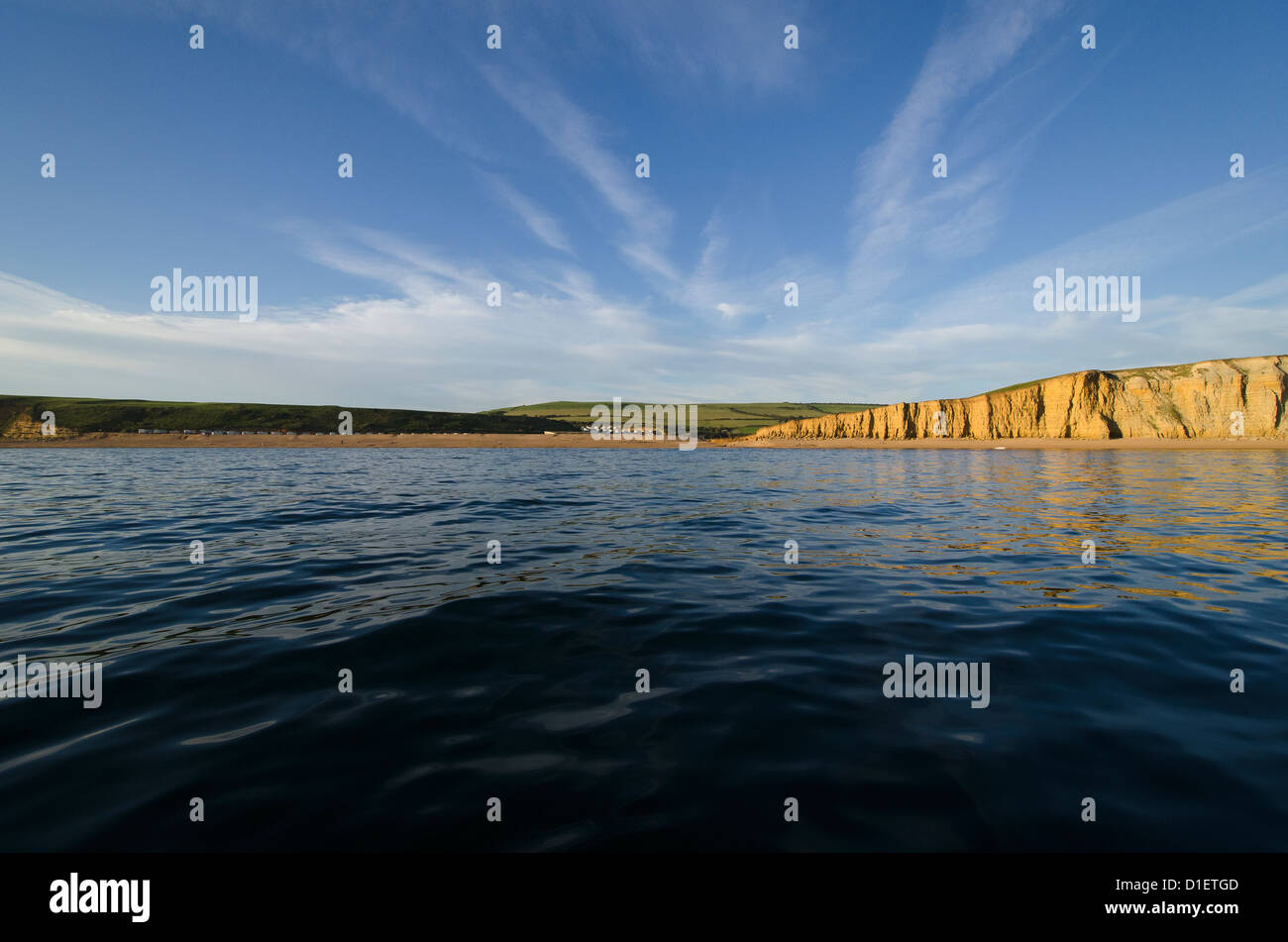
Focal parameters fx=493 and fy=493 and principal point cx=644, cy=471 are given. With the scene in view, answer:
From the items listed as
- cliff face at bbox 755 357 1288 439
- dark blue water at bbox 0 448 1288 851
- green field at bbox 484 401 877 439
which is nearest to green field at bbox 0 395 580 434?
green field at bbox 484 401 877 439

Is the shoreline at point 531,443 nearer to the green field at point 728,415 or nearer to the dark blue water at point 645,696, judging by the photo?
the green field at point 728,415

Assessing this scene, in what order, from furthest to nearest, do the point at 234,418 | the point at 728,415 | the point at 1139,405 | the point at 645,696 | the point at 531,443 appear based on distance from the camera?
the point at 728,415, the point at 234,418, the point at 531,443, the point at 1139,405, the point at 645,696

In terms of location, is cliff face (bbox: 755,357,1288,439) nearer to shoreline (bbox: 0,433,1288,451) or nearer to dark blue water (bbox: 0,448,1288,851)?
shoreline (bbox: 0,433,1288,451)

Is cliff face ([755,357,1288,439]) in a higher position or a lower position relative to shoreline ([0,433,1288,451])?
higher

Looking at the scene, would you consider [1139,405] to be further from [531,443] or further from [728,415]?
[728,415]

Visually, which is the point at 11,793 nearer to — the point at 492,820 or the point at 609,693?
the point at 492,820

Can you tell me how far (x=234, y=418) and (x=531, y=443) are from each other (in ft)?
262

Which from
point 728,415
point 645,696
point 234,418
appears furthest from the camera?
point 728,415

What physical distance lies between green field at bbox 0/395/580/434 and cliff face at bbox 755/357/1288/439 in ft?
306

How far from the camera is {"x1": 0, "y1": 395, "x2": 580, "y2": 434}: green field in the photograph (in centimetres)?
10306

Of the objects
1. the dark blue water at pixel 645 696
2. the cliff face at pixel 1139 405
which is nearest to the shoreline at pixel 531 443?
the cliff face at pixel 1139 405

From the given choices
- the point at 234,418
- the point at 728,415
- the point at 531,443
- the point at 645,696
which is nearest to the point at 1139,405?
the point at 531,443

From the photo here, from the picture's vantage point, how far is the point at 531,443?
9394 cm
